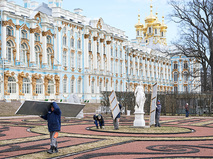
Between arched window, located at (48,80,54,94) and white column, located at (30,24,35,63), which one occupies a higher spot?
white column, located at (30,24,35,63)

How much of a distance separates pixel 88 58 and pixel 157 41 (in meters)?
48.1

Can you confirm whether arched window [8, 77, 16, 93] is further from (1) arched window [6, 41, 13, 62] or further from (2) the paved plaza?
(2) the paved plaza

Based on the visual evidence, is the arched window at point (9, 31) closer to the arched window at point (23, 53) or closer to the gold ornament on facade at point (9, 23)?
the gold ornament on facade at point (9, 23)

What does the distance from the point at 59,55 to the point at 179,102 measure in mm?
18547

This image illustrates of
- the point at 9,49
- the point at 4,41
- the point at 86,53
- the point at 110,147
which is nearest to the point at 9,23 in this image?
the point at 4,41

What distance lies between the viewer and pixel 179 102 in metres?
38.2

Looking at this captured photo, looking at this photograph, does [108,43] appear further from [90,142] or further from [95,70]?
[90,142]

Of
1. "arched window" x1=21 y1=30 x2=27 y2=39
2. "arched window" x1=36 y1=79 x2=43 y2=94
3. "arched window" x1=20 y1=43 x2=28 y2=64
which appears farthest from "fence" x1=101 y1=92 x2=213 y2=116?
"arched window" x1=21 y1=30 x2=27 y2=39

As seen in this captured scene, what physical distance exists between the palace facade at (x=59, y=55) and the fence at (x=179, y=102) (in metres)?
2.15

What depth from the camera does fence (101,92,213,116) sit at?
36.9 meters

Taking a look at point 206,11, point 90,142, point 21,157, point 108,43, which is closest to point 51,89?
point 108,43

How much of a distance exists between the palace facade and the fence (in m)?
2.15

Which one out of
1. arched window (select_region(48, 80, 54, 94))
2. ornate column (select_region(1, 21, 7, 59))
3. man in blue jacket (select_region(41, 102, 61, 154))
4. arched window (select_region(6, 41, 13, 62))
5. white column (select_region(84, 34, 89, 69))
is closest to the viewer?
man in blue jacket (select_region(41, 102, 61, 154))

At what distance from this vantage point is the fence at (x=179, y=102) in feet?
121
